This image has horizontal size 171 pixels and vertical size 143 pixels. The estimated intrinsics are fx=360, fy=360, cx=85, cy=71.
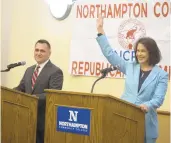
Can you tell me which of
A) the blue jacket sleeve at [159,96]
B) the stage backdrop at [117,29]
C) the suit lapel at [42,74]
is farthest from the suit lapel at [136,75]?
the stage backdrop at [117,29]

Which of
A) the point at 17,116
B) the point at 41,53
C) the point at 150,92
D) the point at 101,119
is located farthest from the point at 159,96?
the point at 41,53

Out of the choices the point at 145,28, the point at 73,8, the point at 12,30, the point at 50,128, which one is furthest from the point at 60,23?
the point at 50,128

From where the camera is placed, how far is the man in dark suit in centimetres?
293

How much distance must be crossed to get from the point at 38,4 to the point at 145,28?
1.51 metres

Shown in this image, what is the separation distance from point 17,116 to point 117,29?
65.8 inches

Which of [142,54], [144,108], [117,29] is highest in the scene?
[117,29]

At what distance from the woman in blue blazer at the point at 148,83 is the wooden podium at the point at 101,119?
10 centimetres

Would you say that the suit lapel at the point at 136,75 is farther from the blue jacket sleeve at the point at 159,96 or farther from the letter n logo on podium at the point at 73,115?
the letter n logo on podium at the point at 73,115

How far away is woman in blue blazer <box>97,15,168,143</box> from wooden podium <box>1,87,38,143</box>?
73cm

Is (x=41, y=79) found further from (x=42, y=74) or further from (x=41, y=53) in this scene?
(x=41, y=53)

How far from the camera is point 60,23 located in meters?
4.33

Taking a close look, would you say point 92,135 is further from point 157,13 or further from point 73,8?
point 73,8

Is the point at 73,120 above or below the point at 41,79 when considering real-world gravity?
below

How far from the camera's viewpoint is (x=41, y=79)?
3.10 metres
